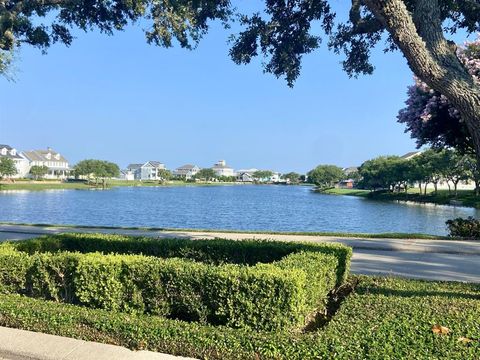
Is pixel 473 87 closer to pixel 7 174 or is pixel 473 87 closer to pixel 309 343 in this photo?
pixel 309 343

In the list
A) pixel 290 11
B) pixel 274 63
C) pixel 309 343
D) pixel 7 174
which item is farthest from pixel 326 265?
pixel 7 174

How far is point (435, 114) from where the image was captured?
14.0 m

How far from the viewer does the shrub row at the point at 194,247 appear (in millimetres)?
8016

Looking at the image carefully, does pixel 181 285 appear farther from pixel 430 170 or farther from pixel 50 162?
pixel 50 162

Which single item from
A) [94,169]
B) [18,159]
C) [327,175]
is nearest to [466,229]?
[94,169]

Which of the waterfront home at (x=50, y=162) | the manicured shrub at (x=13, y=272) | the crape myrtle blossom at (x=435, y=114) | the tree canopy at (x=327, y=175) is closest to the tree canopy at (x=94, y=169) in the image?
the waterfront home at (x=50, y=162)

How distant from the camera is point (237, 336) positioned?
175 inches

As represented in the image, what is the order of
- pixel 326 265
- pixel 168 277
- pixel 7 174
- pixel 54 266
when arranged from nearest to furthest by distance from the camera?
pixel 168 277 → pixel 54 266 → pixel 326 265 → pixel 7 174

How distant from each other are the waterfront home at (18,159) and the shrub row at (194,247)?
409ft

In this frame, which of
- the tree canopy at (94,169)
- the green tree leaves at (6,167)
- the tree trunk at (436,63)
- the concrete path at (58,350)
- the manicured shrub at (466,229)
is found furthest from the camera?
the tree canopy at (94,169)

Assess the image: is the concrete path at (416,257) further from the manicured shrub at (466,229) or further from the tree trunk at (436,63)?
the tree trunk at (436,63)

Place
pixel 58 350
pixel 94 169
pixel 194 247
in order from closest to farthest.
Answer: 1. pixel 58 350
2. pixel 194 247
3. pixel 94 169

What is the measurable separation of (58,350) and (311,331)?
267 cm

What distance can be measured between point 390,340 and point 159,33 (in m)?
9.05
